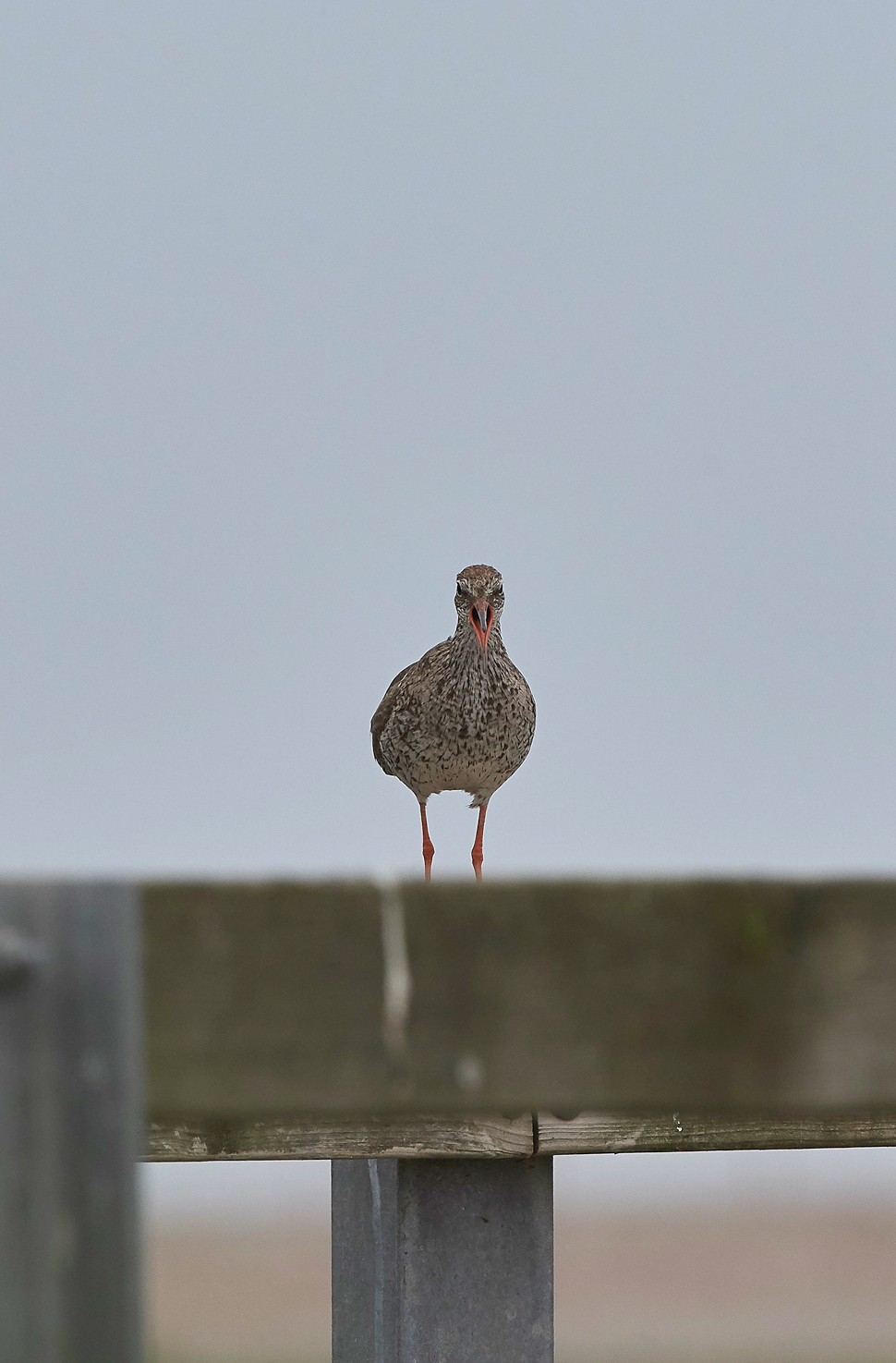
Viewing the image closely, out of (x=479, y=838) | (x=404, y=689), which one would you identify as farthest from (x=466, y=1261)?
(x=479, y=838)

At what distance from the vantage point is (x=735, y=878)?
70.3 inches

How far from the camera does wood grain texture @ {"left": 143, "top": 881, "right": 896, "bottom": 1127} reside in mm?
1739

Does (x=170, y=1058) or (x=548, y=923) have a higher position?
(x=548, y=923)

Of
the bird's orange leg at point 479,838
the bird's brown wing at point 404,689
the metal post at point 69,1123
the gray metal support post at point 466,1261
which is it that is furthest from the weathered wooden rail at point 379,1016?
the bird's orange leg at point 479,838

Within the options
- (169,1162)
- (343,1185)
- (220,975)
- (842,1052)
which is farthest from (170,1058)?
(343,1185)

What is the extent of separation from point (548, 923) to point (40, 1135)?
588 millimetres

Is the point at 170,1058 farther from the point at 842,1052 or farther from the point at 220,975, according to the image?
the point at 842,1052

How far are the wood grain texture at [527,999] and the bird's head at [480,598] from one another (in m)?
8.23

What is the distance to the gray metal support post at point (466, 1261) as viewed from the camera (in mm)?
4195

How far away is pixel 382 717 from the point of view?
10875 millimetres

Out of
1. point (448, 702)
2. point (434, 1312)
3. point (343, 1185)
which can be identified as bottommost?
point (434, 1312)

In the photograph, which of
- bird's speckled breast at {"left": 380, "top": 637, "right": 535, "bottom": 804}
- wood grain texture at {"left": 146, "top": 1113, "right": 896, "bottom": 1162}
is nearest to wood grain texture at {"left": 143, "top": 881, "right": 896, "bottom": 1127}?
wood grain texture at {"left": 146, "top": 1113, "right": 896, "bottom": 1162}

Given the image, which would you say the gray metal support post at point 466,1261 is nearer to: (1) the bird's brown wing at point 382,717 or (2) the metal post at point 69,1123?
(2) the metal post at point 69,1123

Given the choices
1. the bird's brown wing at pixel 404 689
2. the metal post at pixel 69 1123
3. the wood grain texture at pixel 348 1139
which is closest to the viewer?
the metal post at pixel 69 1123
